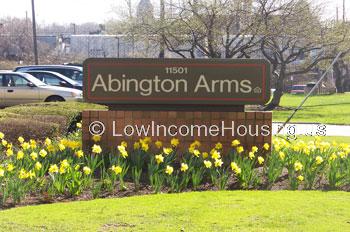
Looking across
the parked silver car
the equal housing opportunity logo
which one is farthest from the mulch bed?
the parked silver car

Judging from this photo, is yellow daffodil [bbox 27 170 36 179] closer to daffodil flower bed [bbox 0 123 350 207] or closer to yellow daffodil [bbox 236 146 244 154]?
daffodil flower bed [bbox 0 123 350 207]

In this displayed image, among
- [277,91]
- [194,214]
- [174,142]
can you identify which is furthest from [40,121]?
[277,91]

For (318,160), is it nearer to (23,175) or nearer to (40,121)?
(23,175)

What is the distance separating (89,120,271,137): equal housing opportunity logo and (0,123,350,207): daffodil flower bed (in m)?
0.18

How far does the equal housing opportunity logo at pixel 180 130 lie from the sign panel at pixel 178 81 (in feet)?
1.12

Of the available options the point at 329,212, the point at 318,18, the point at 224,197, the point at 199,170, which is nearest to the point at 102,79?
the point at 199,170

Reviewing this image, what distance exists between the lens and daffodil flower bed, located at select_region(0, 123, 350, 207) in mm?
7020

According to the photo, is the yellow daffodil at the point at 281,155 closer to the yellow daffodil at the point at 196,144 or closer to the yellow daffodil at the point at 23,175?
the yellow daffodil at the point at 196,144

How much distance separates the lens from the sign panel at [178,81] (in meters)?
8.94

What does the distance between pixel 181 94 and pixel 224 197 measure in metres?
2.44

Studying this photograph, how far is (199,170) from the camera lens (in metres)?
7.71

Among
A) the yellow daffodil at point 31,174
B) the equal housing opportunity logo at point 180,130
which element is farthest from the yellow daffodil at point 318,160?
the yellow daffodil at point 31,174

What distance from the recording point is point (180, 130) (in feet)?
29.0

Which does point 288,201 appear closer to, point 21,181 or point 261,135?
point 261,135
